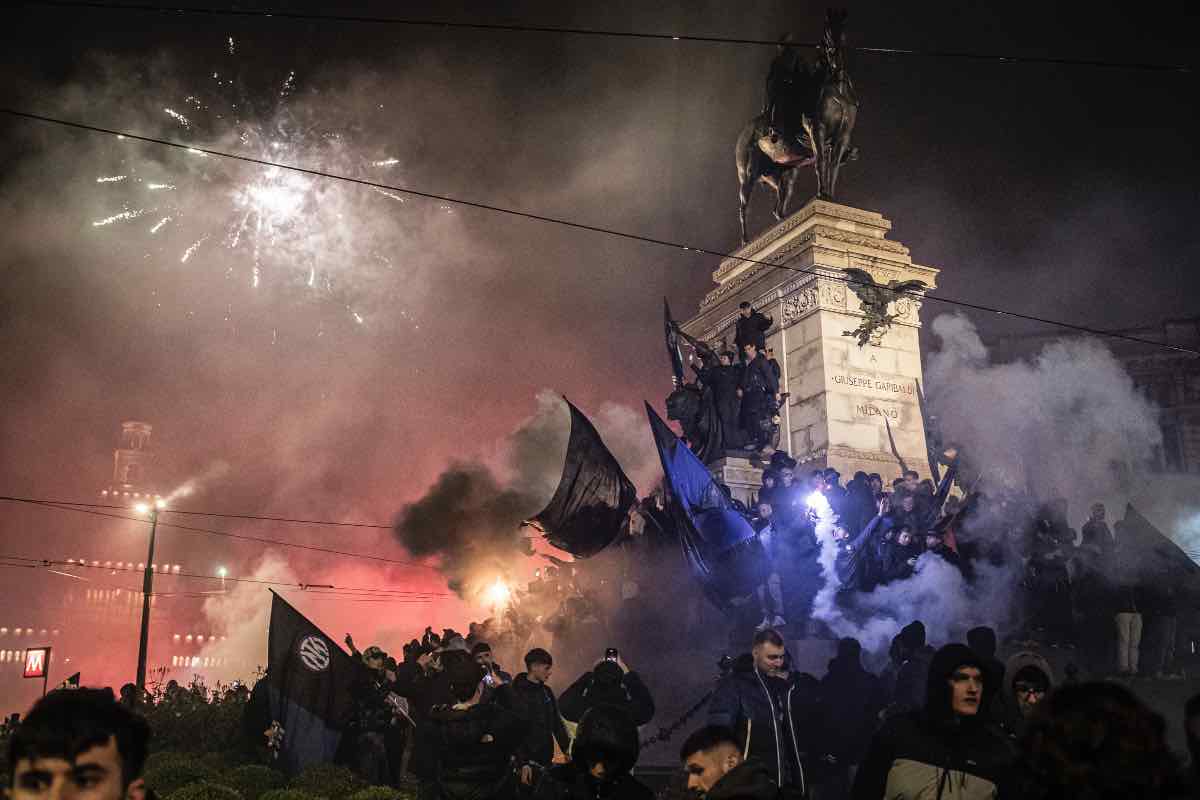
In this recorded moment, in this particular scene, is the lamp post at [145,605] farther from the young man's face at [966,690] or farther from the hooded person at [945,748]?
the young man's face at [966,690]

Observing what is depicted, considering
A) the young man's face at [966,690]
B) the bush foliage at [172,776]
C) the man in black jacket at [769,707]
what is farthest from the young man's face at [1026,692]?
the bush foliage at [172,776]

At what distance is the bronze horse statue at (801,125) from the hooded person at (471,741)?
15.5 m

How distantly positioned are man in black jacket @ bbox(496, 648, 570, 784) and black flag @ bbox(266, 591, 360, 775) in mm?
2377

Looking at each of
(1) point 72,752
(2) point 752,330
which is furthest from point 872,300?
(1) point 72,752

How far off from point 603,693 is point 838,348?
11871 millimetres

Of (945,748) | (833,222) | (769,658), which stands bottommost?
(945,748)

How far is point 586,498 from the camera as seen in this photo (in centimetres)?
1455

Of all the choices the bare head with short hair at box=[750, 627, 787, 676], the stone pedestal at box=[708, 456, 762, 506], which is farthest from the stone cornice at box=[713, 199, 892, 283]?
the bare head with short hair at box=[750, 627, 787, 676]

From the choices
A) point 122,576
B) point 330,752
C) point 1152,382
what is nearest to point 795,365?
point 330,752

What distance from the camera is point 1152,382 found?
35.5m

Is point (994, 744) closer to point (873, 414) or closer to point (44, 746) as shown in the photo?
point (44, 746)

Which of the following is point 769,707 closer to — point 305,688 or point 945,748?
point 945,748

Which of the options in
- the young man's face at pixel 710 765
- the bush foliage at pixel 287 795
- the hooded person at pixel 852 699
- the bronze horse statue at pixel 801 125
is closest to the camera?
the young man's face at pixel 710 765

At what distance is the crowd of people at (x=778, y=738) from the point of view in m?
2.28
